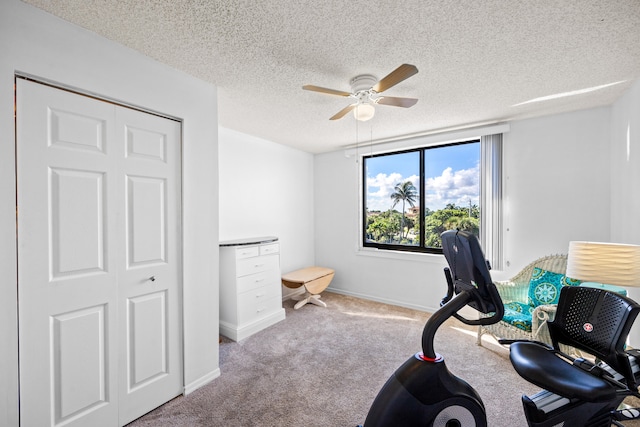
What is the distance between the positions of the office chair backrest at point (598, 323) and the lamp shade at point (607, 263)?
0.38 meters

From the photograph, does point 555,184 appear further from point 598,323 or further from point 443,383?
point 443,383

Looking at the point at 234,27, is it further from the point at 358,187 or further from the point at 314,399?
the point at 358,187

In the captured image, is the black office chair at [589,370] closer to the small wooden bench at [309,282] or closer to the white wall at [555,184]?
the white wall at [555,184]

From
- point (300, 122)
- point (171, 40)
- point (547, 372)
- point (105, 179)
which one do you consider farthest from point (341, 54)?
point (547, 372)

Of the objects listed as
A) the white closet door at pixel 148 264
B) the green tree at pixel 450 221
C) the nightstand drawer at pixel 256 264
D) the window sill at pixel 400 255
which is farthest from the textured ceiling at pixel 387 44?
the window sill at pixel 400 255

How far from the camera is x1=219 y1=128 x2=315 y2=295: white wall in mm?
3635

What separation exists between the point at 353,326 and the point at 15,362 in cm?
285

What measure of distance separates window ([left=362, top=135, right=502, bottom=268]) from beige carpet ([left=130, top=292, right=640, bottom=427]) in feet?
3.96

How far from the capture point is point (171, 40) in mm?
1722

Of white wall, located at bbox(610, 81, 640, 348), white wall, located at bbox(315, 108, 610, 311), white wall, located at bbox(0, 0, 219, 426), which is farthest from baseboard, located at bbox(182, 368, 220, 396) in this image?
white wall, located at bbox(610, 81, 640, 348)

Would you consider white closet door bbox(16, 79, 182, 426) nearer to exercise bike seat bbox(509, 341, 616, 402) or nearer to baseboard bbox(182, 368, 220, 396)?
baseboard bbox(182, 368, 220, 396)

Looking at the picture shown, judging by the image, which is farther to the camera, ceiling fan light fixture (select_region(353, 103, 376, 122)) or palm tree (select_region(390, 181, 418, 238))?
palm tree (select_region(390, 181, 418, 238))

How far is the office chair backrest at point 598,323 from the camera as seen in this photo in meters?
1.36

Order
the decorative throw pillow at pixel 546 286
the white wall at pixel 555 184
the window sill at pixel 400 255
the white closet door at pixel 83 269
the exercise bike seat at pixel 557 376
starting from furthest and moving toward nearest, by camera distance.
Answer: the window sill at pixel 400 255
the white wall at pixel 555 184
the decorative throw pillow at pixel 546 286
the white closet door at pixel 83 269
the exercise bike seat at pixel 557 376
